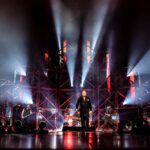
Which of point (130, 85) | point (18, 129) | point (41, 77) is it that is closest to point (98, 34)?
point (130, 85)

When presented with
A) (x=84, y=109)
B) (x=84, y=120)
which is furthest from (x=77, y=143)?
(x=84, y=120)

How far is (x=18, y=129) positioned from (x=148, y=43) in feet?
27.9

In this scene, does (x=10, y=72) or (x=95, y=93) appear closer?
(x=10, y=72)

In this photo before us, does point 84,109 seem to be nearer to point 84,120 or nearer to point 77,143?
point 84,120

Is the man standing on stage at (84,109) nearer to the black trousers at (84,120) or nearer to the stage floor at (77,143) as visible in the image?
the black trousers at (84,120)

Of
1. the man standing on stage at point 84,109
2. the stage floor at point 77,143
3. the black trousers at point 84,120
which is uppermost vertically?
the man standing on stage at point 84,109

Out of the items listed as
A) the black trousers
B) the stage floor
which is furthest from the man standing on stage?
the stage floor

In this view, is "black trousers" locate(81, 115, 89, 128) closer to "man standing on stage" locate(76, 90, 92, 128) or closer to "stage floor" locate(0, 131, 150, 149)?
"man standing on stage" locate(76, 90, 92, 128)

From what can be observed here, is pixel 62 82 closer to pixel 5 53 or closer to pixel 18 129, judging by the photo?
pixel 5 53

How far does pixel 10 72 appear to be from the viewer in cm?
1187

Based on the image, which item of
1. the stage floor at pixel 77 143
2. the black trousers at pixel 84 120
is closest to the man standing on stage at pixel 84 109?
the black trousers at pixel 84 120

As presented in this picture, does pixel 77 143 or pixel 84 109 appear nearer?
pixel 77 143

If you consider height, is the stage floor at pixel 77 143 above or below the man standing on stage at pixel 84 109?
below

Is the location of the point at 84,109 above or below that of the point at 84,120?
above
